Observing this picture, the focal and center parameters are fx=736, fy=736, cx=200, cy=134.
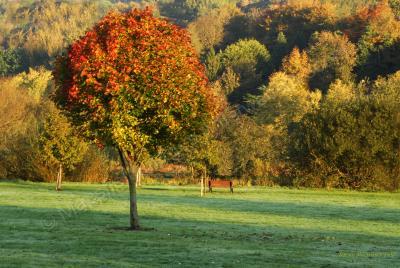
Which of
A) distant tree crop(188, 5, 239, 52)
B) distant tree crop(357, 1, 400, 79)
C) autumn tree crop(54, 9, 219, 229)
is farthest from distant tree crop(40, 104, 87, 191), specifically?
distant tree crop(188, 5, 239, 52)

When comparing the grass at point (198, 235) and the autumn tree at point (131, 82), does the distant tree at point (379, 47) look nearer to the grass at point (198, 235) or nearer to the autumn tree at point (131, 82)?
the grass at point (198, 235)

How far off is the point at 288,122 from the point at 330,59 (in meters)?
39.5

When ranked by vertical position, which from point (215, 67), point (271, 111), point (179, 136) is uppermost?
point (215, 67)

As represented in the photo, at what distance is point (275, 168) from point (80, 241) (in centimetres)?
5747

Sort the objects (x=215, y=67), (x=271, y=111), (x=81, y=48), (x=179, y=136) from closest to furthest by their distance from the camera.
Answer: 1. (x=81, y=48)
2. (x=179, y=136)
3. (x=271, y=111)
4. (x=215, y=67)

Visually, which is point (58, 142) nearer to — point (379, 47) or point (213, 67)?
point (379, 47)

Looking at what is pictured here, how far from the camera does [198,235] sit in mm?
26406

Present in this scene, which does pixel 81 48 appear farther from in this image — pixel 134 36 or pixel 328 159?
pixel 328 159

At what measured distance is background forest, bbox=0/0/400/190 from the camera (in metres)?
68.5

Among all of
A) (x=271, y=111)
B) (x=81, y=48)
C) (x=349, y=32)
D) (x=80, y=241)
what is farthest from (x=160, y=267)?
(x=349, y=32)

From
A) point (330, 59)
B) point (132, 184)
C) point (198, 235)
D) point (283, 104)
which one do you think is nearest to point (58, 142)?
point (132, 184)

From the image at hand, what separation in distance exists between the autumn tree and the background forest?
41.2 ft

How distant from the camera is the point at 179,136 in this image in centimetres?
2922

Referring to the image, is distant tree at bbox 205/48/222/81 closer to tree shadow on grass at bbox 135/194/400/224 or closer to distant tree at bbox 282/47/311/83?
distant tree at bbox 282/47/311/83
